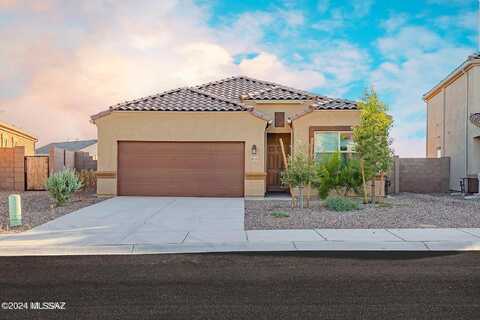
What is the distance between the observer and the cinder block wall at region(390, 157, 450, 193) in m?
20.0

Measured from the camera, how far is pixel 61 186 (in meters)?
13.0

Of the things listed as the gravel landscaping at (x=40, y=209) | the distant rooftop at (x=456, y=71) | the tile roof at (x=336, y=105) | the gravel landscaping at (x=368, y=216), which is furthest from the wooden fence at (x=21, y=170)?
the distant rooftop at (x=456, y=71)

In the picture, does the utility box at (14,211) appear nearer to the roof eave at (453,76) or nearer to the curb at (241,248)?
the curb at (241,248)

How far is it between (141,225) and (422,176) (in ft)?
52.5

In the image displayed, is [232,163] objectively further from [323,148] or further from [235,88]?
[235,88]

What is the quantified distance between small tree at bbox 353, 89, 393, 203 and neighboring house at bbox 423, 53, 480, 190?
6859 millimetres

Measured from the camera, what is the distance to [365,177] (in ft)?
45.2

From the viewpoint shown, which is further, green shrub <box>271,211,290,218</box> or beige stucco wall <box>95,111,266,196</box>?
beige stucco wall <box>95,111,266,196</box>

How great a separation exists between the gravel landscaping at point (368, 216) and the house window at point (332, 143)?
3.34 m

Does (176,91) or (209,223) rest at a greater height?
(176,91)

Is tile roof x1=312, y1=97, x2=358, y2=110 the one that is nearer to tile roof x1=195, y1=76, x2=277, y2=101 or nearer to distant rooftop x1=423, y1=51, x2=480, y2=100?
tile roof x1=195, y1=76, x2=277, y2=101

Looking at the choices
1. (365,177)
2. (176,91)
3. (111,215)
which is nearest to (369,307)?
(111,215)

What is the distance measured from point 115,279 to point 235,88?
17.1 m

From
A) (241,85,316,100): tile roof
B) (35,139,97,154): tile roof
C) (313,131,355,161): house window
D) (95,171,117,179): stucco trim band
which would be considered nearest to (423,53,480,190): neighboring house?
(313,131,355,161): house window
